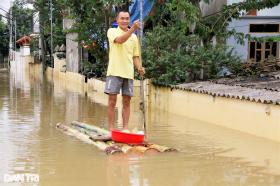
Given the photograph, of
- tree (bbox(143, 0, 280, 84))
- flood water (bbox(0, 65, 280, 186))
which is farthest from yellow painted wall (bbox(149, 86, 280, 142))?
tree (bbox(143, 0, 280, 84))

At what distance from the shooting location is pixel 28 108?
45.2 ft

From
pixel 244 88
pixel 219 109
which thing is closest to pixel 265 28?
pixel 244 88

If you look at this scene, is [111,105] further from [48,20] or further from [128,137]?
[48,20]

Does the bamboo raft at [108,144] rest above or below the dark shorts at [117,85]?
below

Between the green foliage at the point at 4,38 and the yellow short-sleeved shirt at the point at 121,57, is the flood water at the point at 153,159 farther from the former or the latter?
the green foliage at the point at 4,38

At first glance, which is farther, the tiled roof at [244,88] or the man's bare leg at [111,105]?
the tiled roof at [244,88]

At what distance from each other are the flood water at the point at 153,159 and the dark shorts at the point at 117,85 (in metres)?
0.86

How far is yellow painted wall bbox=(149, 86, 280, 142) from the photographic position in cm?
879

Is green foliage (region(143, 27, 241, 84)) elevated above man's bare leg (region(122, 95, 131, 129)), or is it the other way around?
green foliage (region(143, 27, 241, 84))

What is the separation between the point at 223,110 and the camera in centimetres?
1034

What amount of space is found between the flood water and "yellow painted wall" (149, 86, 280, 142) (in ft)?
0.76

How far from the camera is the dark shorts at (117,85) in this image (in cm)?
779

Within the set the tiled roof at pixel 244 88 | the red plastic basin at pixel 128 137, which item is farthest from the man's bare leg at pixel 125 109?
the tiled roof at pixel 244 88

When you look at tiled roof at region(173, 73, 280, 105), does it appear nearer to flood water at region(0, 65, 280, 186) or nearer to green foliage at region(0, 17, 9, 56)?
flood water at region(0, 65, 280, 186)
